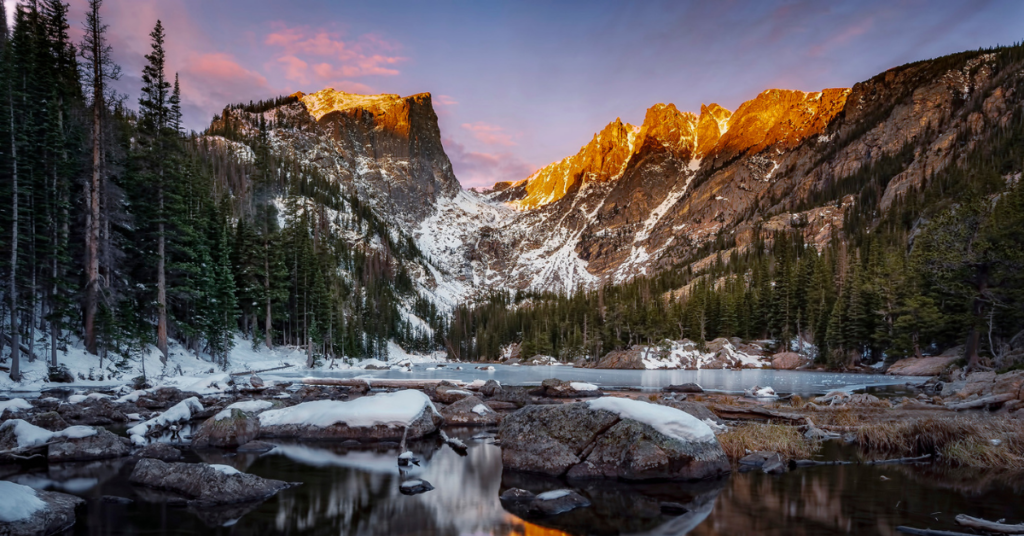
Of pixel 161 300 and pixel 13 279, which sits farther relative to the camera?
pixel 161 300

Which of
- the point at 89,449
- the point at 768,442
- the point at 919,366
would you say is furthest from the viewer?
the point at 919,366

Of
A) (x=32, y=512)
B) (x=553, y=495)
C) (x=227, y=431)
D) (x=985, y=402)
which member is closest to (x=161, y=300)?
(x=227, y=431)

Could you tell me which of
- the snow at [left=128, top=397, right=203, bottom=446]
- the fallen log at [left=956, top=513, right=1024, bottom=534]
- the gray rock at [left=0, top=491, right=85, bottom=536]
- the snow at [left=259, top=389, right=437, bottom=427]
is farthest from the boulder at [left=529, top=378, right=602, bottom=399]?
the gray rock at [left=0, top=491, right=85, bottom=536]

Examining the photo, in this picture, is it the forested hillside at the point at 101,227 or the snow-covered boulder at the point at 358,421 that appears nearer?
the snow-covered boulder at the point at 358,421

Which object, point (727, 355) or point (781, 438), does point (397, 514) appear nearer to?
point (781, 438)

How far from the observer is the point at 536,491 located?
32.2 feet

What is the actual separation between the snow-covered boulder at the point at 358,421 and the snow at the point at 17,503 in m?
8.09

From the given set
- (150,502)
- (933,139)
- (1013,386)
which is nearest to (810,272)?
(1013,386)

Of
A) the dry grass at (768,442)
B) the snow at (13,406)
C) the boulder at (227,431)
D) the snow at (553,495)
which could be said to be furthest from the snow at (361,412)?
the dry grass at (768,442)

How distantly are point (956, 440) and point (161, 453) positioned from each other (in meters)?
18.8

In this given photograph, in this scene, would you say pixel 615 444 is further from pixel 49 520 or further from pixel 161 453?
pixel 161 453

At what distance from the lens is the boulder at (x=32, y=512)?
6.51 meters

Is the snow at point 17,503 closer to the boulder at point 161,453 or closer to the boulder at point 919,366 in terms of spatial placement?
the boulder at point 161,453

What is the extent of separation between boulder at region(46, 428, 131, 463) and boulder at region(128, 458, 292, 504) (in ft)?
9.65
